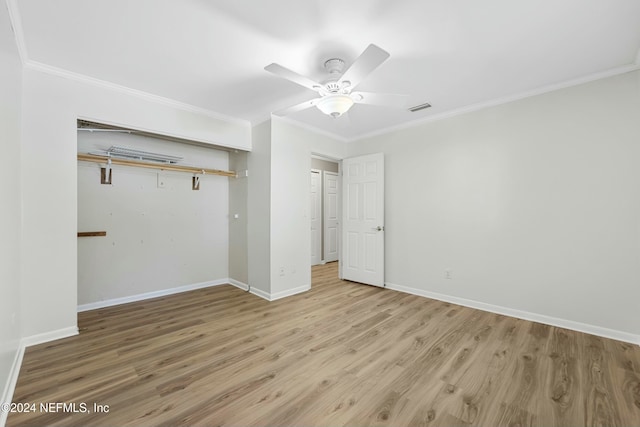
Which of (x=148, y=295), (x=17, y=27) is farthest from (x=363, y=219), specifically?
(x=17, y=27)

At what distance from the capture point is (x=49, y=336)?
248 cm

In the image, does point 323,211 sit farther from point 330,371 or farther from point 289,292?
point 330,371

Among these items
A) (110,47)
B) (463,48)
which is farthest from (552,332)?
(110,47)

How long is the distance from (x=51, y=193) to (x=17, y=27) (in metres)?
1.35

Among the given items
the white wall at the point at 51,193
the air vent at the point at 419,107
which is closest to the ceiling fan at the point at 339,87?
the air vent at the point at 419,107

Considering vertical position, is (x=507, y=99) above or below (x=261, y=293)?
above

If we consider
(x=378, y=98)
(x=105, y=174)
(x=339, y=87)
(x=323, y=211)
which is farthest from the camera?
(x=323, y=211)

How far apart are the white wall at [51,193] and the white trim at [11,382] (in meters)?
0.28

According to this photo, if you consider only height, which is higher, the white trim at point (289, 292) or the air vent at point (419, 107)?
the air vent at point (419, 107)

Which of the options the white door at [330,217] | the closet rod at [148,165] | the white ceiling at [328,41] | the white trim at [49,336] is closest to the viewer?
the white ceiling at [328,41]

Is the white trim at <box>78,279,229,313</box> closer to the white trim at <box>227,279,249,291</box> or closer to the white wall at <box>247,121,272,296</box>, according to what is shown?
the white trim at <box>227,279,249,291</box>

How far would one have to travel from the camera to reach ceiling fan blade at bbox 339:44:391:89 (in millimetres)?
1661

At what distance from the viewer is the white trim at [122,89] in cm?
246

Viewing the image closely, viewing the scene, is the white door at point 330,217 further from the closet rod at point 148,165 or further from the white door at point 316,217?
the closet rod at point 148,165
